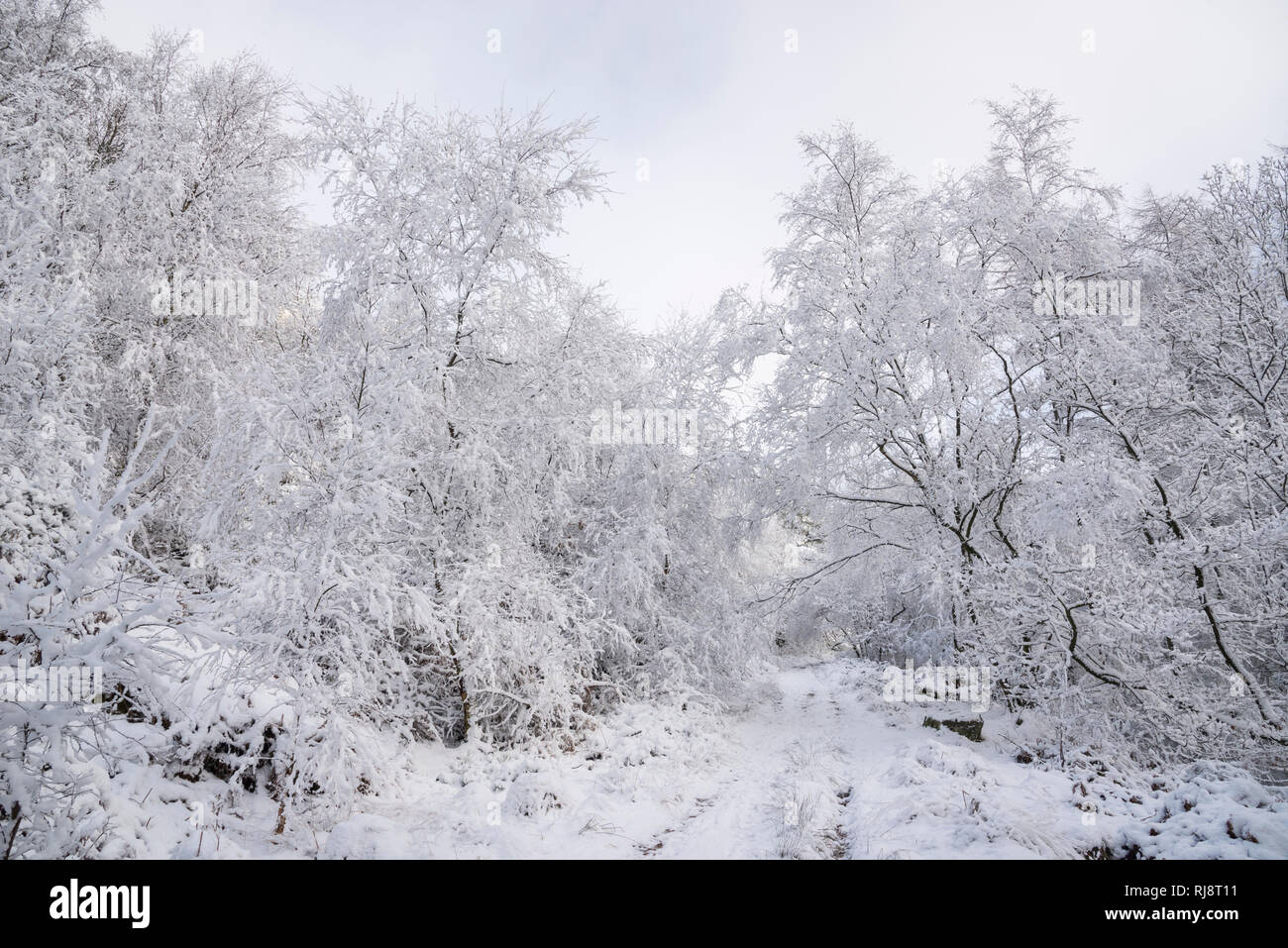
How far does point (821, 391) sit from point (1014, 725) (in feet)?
20.0

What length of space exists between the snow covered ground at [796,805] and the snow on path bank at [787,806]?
0.07 feet

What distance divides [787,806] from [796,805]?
23cm

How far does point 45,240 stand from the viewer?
828 centimetres

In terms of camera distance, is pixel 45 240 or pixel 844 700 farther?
pixel 844 700

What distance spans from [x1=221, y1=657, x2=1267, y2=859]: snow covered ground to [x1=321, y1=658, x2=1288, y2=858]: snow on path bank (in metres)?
0.02

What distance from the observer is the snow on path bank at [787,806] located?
4.21 meters

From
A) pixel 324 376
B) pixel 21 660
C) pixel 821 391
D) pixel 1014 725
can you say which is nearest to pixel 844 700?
pixel 1014 725

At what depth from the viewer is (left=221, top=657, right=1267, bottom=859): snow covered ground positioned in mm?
4203

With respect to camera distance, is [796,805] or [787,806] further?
[796,805]

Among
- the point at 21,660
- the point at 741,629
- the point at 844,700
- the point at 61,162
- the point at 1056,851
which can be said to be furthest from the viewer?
the point at 844,700

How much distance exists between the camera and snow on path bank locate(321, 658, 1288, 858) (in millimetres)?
4207

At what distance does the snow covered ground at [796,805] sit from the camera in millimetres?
4203

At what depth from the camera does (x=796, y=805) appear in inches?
229
